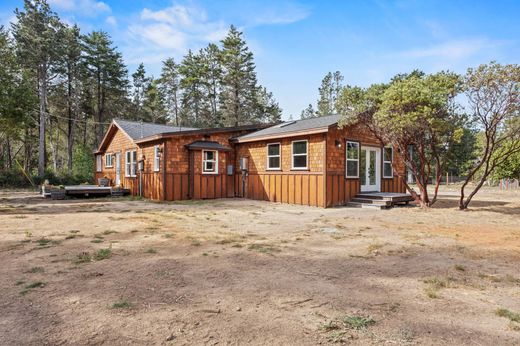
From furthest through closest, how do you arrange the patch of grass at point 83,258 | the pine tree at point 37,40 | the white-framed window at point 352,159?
the pine tree at point 37,40 → the white-framed window at point 352,159 → the patch of grass at point 83,258

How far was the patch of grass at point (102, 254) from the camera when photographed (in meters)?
4.48

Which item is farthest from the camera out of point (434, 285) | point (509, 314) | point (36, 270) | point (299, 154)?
point (299, 154)

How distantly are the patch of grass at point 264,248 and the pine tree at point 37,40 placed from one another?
25.9m

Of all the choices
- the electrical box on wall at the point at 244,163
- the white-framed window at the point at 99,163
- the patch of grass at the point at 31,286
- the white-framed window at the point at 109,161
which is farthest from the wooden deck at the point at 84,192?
the patch of grass at the point at 31,286

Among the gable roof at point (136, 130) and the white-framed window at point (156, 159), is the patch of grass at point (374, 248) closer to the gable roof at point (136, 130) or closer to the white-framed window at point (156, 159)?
the white-framed window at point (156, 159)

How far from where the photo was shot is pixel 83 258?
14.6ft

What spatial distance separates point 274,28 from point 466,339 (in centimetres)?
1321

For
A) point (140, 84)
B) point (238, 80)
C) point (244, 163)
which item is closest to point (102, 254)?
point (244, 163)

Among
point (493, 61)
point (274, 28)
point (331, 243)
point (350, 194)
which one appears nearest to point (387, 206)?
point (350, 194)

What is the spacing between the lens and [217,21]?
12695mm

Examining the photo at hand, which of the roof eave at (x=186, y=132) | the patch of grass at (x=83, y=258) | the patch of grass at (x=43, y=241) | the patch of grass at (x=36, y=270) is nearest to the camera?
the patch of grass at (x=36, y=270)

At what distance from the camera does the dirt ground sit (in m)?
2.39

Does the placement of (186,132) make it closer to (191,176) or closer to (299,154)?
(191,176)

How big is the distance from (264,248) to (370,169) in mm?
9526
